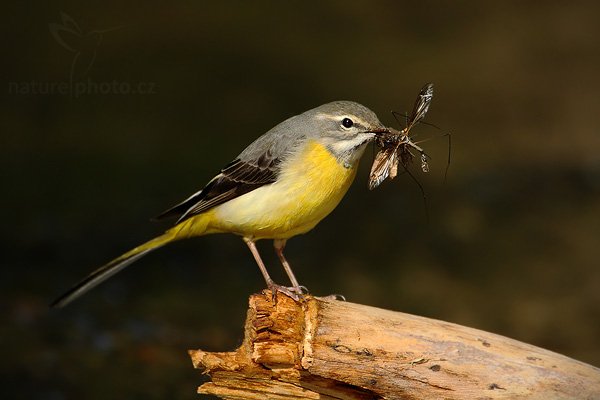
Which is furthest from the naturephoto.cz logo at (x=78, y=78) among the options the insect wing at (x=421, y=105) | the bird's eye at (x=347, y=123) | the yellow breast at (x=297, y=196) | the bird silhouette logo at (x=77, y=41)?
the insect wing at (x=421, y=105)

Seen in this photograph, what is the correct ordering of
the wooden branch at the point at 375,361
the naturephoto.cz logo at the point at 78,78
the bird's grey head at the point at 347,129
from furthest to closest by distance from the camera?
the naturephoto.cz logo at the point at 78,78, the bird's grey head at the point at 347,129, the wooden branch at the point at 375,361

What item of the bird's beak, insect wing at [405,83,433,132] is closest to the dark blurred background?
the bird's beak

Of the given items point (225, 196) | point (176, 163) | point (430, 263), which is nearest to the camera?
point (225, 196)

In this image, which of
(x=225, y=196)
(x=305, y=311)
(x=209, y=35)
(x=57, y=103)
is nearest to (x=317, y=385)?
(x=305, y=311)

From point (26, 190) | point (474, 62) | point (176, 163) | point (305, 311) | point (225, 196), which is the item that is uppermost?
point (474, 62)

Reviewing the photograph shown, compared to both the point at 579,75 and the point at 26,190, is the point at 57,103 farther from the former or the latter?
the point at 579,75

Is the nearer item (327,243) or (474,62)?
(327,243)

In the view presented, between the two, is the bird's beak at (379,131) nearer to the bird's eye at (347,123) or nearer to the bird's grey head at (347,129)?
the bird's grey head at (347,129)

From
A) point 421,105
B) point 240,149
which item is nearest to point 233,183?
point 421,105

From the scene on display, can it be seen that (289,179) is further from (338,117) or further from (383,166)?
(383,166)
